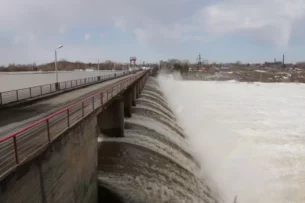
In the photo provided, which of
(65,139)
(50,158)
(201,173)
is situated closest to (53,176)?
(50,158)

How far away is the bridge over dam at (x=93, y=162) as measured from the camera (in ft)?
20.4

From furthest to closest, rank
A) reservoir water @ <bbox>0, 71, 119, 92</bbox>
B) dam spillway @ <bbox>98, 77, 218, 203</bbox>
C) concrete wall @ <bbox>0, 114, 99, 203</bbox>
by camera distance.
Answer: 1. reservoir water @ <bbox>0, 71, 119, 92</bbox>
2. dam spillway @ <bbox>98, 77, 218, 203</bbox>
3. concrete wall @ <bbox>0, 114, 99, 203</bbox>

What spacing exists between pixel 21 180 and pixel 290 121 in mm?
36311

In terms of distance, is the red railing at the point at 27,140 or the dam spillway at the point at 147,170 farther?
the dam spillway at the point at 147,170

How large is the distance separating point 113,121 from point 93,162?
7.03 meters

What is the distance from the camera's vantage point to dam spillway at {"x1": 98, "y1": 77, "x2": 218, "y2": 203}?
1089cm

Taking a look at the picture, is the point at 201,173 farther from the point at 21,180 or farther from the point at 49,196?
the point at 21,180

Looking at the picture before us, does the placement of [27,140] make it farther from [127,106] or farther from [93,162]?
[127,106]

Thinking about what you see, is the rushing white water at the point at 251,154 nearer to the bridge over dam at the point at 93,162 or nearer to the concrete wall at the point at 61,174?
the bridge over dam at the point at 93,162

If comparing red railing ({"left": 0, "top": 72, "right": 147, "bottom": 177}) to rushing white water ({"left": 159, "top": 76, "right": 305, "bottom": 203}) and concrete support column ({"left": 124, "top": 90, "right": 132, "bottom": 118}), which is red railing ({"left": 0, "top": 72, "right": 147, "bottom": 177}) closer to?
rushing white water ({"left": 159, "top": 76, "right": 305, "bottom": 203})

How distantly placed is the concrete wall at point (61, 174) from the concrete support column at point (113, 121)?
5.50m

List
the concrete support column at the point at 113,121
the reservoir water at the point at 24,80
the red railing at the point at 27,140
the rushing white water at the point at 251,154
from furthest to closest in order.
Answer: the reservoir water at the point at 24,80 < the concrete support column at the point at 113,121 < the rushing white water at the point at 251,154 < the red railing at the point at 27,140

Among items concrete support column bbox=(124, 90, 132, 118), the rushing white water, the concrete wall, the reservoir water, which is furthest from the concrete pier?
the reservoir water

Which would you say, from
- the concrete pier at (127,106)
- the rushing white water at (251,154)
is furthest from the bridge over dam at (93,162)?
the rushing white water at (251,154)
